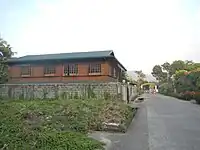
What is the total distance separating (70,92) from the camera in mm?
19656

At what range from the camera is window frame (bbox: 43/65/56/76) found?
25217 millimetres

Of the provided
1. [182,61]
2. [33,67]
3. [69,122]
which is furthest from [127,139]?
[182,61]

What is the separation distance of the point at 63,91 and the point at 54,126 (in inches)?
440

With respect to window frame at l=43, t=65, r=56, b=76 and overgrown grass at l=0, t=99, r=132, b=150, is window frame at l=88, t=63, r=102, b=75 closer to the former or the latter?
window frame at l=43, t=65, r=56, b=76

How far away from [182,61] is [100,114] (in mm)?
59205

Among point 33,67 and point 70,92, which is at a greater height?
point 33,67

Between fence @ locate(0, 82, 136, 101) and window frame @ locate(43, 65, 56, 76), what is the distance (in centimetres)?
476

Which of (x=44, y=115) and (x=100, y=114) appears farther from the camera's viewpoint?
(x=100, y=114)

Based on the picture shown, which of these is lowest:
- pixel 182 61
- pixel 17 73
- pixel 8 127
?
pixel 8 127

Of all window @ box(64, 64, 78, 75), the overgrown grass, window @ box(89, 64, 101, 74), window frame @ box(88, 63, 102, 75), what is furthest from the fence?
the overgrown grass

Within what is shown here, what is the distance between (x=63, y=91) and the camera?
19.8 m

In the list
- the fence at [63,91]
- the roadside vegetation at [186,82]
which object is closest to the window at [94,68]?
the fence at [63,91]

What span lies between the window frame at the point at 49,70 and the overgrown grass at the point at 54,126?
43.7 ft

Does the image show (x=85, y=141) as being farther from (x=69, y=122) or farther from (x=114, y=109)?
(x=114, y=109)
